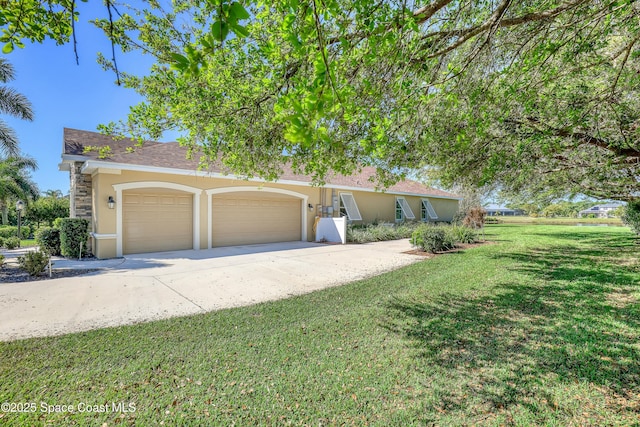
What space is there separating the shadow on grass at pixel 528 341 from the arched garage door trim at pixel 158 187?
9.65m

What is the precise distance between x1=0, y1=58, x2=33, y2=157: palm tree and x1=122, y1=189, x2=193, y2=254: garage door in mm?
7090

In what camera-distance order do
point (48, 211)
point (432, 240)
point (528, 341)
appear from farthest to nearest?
point (48, 211) < point (432, 240) < point (528, 341)

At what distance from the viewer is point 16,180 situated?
20000mm

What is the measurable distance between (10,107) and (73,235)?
7431 mm

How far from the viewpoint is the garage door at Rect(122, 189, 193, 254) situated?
10961mm

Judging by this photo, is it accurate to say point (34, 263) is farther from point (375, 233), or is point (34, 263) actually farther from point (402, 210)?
point (402, 210)

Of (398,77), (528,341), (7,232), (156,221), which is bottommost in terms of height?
(528,341)

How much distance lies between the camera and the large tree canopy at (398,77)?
352cm

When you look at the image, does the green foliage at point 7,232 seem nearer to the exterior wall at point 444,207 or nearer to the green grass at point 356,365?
the green grass at point 356,365

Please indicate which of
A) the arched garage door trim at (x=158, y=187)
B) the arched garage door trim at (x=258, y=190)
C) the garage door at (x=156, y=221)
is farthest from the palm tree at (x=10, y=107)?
the arched garage door trim at (x=258, y=190)

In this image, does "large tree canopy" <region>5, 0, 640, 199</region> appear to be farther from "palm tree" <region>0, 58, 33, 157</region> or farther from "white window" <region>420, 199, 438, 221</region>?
"white window" <region>420, 199, 438, 221</region>

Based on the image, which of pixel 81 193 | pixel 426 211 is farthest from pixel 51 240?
pixel 426 211

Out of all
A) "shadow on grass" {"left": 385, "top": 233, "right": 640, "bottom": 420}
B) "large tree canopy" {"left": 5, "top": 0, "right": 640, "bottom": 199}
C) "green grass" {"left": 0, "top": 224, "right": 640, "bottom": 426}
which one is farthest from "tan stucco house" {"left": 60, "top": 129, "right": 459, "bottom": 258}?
"shadow on grass" {"left": 385, "top": 233, "right": 640, "bottom": 420}

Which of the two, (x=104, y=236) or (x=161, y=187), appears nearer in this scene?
(x=104, y=236)
